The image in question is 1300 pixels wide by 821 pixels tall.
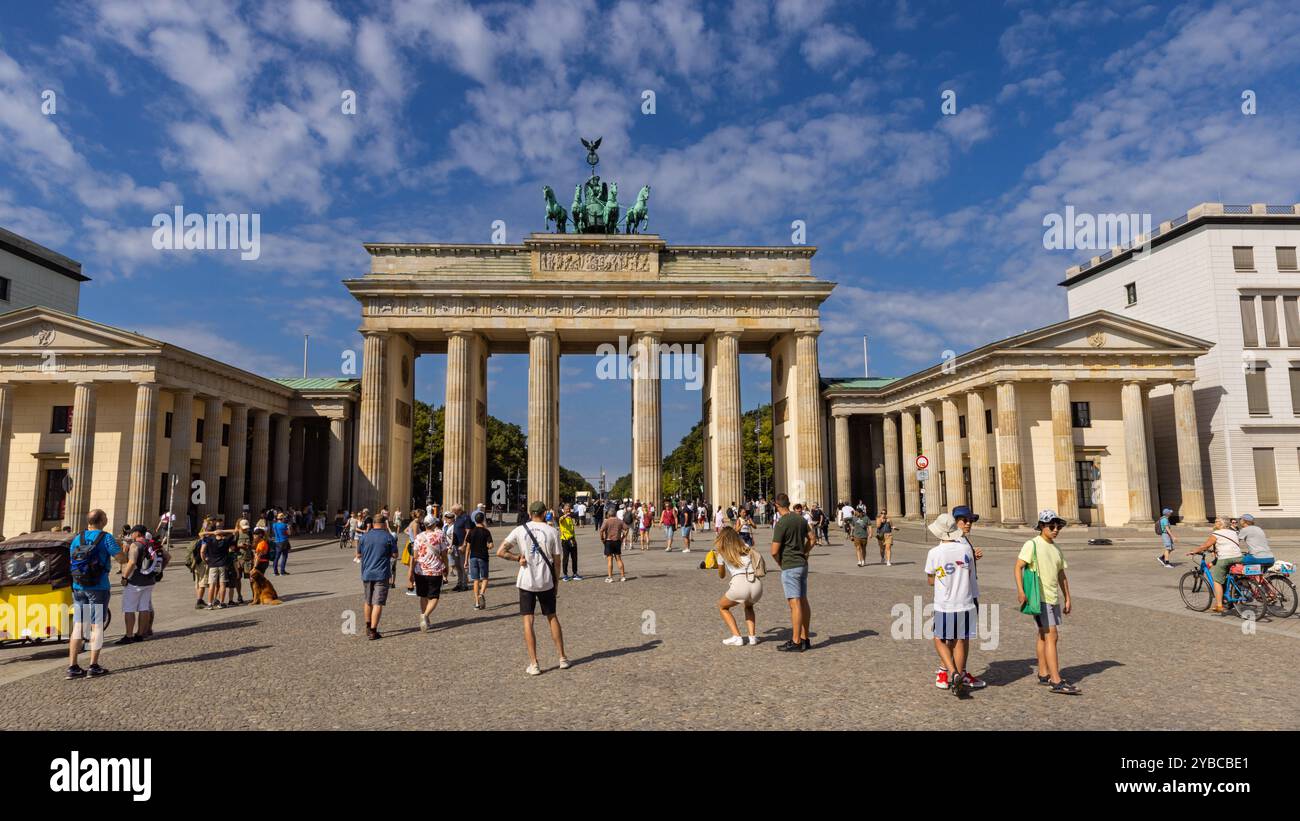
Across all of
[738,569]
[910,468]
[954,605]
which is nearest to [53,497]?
[738,569]

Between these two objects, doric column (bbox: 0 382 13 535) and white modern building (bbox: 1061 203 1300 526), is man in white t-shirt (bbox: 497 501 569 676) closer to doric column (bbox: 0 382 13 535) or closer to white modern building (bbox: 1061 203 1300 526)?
doric column (bbox: 0 382 13 535)

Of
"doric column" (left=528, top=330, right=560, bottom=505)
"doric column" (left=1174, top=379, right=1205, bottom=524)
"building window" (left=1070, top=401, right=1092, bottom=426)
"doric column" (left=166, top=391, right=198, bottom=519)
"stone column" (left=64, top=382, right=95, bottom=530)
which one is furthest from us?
"doric column" (left=528, top=330, right=560, bottom=505)

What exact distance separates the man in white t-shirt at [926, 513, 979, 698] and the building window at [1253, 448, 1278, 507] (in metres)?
42.9

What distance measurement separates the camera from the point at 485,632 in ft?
Result: 37.2

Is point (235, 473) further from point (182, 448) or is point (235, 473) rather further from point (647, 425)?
point (647, 425)

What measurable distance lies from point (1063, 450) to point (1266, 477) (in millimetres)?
12806

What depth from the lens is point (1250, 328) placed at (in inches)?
1539

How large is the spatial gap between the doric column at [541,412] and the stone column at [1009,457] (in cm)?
2545

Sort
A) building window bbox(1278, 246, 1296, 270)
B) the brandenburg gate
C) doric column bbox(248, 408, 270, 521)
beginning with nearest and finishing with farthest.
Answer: building window bbox(1278, 246, 1296, 270), doric column bbox(248, 408, 270, 521), the brandenburg gate

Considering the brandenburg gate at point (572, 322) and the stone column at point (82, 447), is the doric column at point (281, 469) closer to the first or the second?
the brandenburg gate at point (572, 322)

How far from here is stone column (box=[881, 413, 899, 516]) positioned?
4917 centimetres

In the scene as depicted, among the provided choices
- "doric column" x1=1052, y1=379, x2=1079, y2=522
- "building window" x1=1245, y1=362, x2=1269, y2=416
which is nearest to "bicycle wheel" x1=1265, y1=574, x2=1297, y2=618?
"doric column" x1=1052, y1=379, x2=1079, y2=522

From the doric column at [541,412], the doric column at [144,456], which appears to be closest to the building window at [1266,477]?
the doric column at [541,412]
